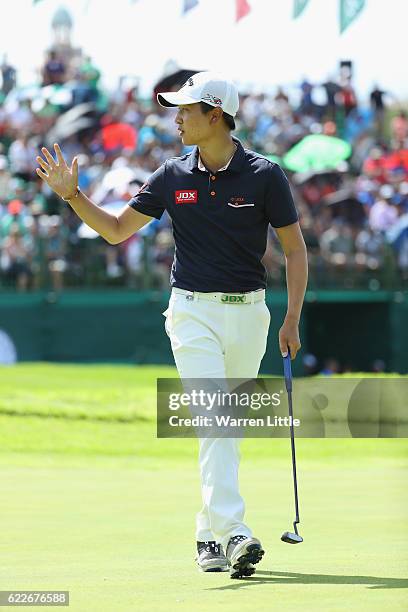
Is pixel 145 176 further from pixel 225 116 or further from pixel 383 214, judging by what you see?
pixel 225 116

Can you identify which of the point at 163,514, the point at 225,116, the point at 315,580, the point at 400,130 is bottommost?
the point at 163,514

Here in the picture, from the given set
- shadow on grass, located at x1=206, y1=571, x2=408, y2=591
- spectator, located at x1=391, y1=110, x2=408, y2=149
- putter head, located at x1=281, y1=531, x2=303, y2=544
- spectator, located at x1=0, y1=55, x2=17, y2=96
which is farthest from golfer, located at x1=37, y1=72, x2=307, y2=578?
spectator, located at x1=0, y1=55, x2=17, y2=96

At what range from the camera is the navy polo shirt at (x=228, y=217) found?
5469 mm

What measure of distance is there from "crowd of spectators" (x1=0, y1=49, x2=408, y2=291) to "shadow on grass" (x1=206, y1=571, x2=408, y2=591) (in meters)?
12.9

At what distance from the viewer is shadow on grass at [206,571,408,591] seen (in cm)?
484

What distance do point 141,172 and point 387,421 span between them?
6.94m

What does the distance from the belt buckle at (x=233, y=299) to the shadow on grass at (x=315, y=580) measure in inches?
43.2

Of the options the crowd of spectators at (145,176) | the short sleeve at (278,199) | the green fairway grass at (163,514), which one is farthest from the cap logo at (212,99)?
the crowd of spectators at (145,176)

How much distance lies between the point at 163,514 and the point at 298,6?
7228 mm

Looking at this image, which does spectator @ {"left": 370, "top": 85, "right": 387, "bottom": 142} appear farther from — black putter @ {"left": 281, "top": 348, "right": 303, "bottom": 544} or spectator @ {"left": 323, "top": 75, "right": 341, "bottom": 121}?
black putter @ {"left": 281, "top": 348, "right": 303, "bottom": 544}

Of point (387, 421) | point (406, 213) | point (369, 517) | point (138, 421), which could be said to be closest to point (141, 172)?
point (406, 213)

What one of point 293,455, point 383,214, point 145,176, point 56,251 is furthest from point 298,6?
point 293,455

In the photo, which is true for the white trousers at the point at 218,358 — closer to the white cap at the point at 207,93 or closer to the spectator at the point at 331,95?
the white cap at the point at 207,93

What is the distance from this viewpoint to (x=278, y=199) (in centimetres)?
548
